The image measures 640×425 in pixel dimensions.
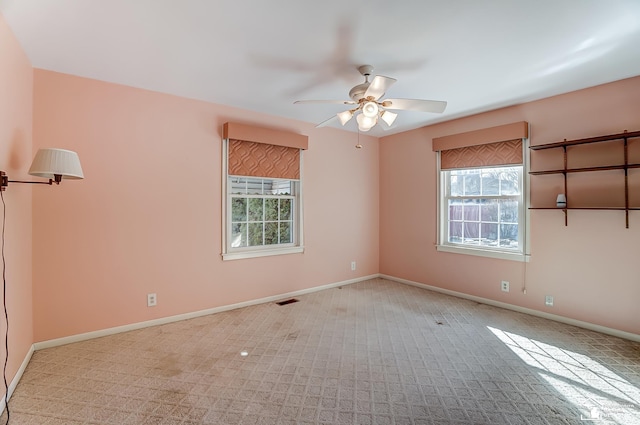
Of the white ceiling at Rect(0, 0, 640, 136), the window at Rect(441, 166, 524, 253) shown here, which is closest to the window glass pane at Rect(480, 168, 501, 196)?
the window at Rect(441, 166, 524, 253)

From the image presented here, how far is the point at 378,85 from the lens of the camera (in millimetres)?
2289

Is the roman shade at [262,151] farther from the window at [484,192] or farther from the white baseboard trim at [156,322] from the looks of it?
the window at [484,192]

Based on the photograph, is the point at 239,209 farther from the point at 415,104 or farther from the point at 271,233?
the point at 415,104

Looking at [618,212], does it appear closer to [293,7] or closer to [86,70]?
[293,7]

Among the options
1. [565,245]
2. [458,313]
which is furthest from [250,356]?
[565,245]

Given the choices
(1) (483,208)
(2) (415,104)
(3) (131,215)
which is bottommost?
(3) (131,215)

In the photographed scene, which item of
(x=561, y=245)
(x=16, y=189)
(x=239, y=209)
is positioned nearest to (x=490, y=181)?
(x=561, y=245)

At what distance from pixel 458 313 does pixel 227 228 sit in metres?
2.95

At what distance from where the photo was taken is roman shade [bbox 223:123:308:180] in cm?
367

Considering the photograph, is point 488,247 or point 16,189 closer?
point 16,189

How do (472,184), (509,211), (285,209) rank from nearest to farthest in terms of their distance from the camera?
(509,211)
(472,184)
(285,209)

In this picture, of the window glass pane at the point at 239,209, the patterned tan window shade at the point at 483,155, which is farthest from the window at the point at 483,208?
the window glass pane at the point at 239,209

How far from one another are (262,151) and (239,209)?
31.8 inches

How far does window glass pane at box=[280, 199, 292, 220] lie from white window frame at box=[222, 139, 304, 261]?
0.20 ft
